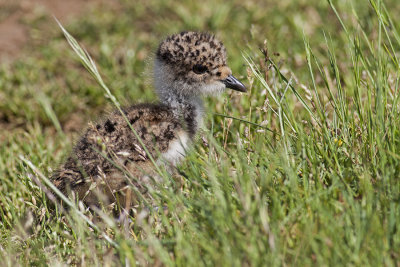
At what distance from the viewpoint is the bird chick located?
3.61 m

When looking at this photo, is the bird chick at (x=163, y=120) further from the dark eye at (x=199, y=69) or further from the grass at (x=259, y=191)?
the grass at (x=259, y=191)

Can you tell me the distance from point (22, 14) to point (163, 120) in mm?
3832

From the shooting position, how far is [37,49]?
20.8 ft

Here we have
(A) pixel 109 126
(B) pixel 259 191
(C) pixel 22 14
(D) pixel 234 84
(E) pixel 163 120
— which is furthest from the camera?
(C) pixel 22 14

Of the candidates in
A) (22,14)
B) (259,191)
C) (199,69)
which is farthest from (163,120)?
(22,14)

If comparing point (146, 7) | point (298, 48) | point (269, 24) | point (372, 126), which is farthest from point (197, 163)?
point (146, 7)

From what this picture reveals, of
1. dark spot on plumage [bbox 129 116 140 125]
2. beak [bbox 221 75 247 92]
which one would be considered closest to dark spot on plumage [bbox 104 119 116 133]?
dark spot on plumage [bbox 129 116 140 125]

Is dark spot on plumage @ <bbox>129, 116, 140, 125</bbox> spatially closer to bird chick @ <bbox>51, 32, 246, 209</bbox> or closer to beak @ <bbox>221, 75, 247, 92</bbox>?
bird chick @ <bbox>51, 32, 246, 209</bbox>

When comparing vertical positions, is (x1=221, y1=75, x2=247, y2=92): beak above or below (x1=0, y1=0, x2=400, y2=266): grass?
above

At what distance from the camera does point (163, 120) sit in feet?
12.5

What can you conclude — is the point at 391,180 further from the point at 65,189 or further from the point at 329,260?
the point at 65,189

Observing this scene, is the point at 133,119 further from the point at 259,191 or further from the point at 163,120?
the point at 259,191

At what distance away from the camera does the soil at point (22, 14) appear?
6.47 meters

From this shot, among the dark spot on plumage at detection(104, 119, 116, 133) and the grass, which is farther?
the dark spot on plumage at detection(104, 119, 116, 133)
